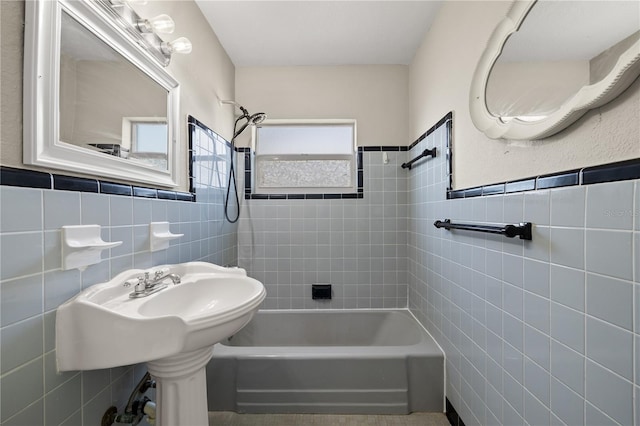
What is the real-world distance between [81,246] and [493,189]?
144cm

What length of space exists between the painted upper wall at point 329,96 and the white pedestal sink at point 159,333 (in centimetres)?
160

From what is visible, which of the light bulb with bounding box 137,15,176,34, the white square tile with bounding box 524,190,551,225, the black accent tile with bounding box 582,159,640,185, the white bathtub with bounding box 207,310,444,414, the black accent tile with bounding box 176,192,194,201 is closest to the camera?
the black accent tile with bounding box 582,159,640,185

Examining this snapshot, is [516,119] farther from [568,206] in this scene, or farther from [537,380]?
[537,380]

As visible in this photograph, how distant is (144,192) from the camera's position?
3.45 ft

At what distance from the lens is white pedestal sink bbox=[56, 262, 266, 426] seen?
689mm

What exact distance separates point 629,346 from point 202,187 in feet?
5.96

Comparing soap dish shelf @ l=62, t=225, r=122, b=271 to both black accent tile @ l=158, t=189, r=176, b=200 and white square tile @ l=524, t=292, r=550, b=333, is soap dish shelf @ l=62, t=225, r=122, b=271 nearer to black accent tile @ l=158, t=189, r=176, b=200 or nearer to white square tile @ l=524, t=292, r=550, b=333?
black accent tile @ l=158, t=189, r=176, b=200

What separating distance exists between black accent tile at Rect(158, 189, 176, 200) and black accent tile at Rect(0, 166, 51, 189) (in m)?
0.48

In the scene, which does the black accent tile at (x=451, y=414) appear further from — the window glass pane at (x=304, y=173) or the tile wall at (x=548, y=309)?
the window glass pane at (x=304, y=173)

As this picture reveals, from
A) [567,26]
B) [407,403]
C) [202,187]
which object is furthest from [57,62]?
[407,403]

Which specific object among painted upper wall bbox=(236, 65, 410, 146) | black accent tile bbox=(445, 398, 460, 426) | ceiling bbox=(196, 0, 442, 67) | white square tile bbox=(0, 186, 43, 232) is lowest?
black accent tile bbox=(445, 398, 460, 426)

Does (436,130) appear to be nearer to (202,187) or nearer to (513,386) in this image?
(513,386)

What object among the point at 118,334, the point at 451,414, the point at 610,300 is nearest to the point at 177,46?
the point at 118,334

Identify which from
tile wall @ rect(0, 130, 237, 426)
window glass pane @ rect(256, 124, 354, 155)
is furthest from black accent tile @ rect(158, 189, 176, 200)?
window glass pane @ rect(256, 124, 354, 155)
